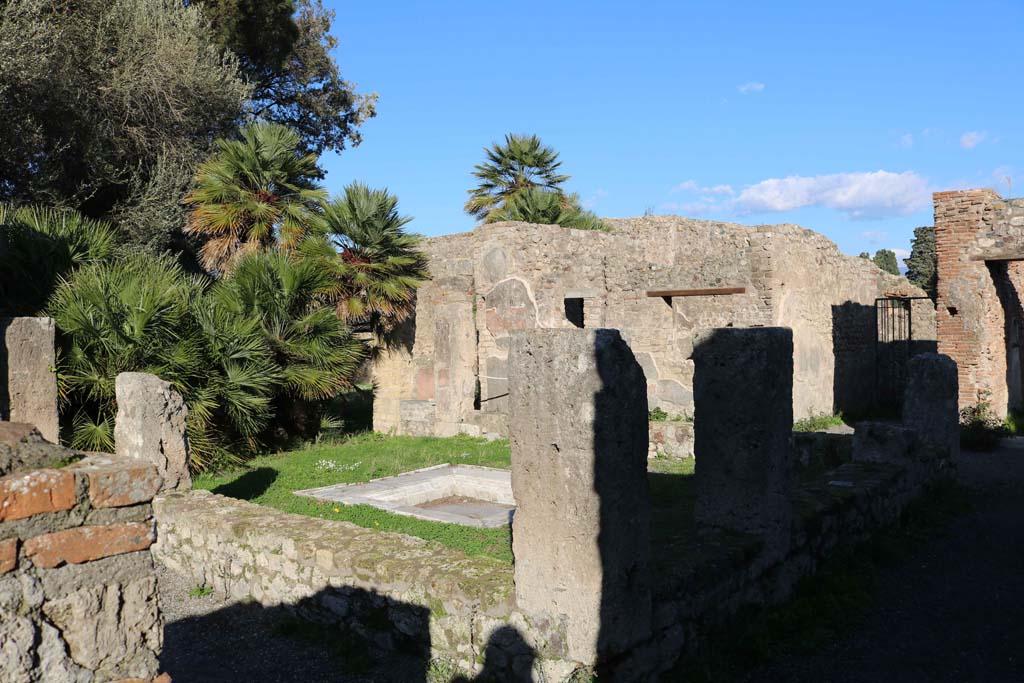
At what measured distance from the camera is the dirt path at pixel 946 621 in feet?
14.8

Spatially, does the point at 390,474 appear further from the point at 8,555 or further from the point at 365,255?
the point at 8,555

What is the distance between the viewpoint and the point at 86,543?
2561 mm

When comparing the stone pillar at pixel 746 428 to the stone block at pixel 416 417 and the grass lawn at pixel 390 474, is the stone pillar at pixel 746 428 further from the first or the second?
the stone block at pixel 416 417

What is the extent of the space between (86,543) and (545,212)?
754 inches

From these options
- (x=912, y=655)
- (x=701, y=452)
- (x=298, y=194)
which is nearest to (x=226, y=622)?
(x=701, y=452)

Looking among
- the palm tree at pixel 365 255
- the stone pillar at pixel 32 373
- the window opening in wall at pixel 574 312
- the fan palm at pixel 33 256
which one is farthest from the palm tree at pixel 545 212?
the stone pillar at pixel 32 373

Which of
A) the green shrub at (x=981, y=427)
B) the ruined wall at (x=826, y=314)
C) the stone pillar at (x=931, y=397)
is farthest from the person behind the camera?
the ruined wall at (x=826, y=314)

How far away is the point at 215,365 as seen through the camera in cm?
1090

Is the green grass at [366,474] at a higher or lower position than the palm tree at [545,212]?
lower

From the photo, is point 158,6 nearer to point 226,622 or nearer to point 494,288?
point 494,288

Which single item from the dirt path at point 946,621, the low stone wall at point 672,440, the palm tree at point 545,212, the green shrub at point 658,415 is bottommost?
the dirt path at point 946,621

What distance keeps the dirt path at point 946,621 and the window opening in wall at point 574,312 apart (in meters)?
9.75

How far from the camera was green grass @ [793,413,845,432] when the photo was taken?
12.2 m

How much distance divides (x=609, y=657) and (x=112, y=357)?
27.0 feet
